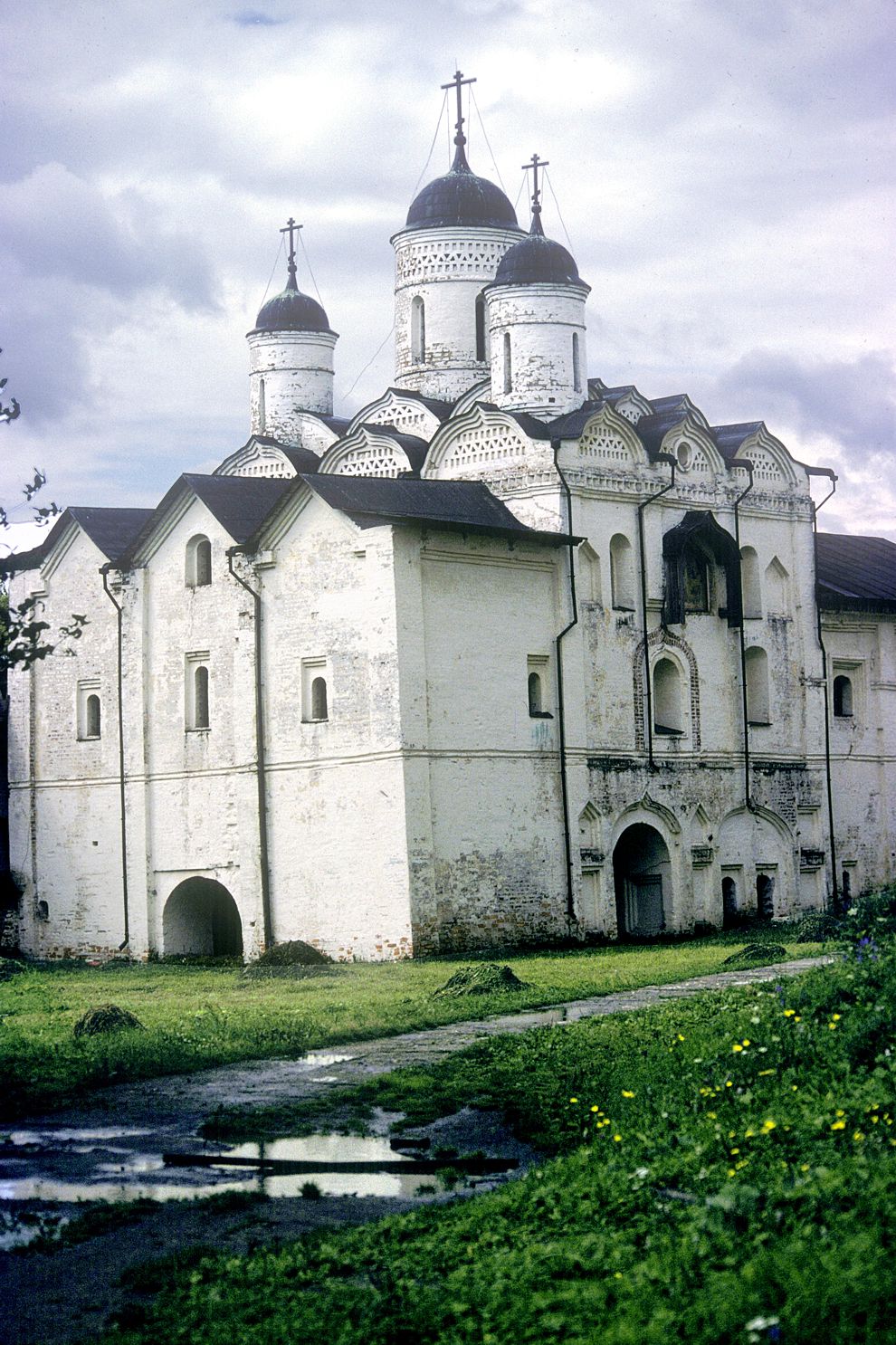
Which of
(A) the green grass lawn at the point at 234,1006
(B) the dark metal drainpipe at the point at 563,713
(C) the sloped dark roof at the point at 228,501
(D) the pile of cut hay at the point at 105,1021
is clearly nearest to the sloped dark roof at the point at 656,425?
(B) the dark metal drainpipe at the point at 563,713

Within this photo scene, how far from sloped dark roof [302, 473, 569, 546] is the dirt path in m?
10.2

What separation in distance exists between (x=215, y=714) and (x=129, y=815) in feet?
7.59

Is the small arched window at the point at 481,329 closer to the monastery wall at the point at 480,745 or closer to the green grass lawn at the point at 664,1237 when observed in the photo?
the monastery wall at the point at 480,745

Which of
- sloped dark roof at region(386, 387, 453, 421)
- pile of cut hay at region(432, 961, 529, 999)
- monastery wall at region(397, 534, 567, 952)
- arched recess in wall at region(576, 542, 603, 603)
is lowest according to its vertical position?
pile of cut hay at region(432, 961, 529, 999)

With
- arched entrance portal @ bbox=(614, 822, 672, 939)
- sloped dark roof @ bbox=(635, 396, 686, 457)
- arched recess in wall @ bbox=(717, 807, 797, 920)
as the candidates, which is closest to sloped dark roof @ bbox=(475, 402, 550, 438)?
sloped dark roof @ bbox=(635, 396, 686, 457)

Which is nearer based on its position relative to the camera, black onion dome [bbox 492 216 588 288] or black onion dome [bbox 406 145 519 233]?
black onion dome [bbox 492 216 588 288]

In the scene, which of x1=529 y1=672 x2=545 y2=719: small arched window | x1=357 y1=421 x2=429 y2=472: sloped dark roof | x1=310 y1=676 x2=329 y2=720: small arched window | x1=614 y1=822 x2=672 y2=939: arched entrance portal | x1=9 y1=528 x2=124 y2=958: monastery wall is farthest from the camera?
x1=357 y1=421 x2=429 y2=472: sloped dark roof

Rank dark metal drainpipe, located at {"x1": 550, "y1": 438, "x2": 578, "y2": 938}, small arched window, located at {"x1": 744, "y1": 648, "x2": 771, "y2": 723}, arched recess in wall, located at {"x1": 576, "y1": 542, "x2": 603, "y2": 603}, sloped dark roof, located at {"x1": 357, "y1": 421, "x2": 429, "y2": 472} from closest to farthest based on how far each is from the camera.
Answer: dark metal drainpipe, located at {"x1": 550, "y1": 438, "x2": 578, "y2": 938}, arched recess in wall, located at {"x1": 576, "y1": 542, "x2": 603, "y2": 603}, sloped dark roof, located at {"x1": 357, "y1": 421, "x2": 429, "y2": 472}, small arched window, located at {"x1": 744, "y1": 648, "x2": 771, "y2": 723}

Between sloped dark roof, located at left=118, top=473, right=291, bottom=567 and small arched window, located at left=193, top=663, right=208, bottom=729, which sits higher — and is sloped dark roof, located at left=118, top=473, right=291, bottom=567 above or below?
above

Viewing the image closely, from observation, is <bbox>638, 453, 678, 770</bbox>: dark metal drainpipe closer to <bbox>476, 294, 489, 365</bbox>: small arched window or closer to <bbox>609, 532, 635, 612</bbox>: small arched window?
<bbox>609, 532, 635, 612</bbox>: small arched window

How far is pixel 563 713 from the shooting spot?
25609 millimetres

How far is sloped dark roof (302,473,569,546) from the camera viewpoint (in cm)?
2391

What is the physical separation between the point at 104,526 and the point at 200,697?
3.88 m

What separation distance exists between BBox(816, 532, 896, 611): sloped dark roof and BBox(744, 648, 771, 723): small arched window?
193cm
